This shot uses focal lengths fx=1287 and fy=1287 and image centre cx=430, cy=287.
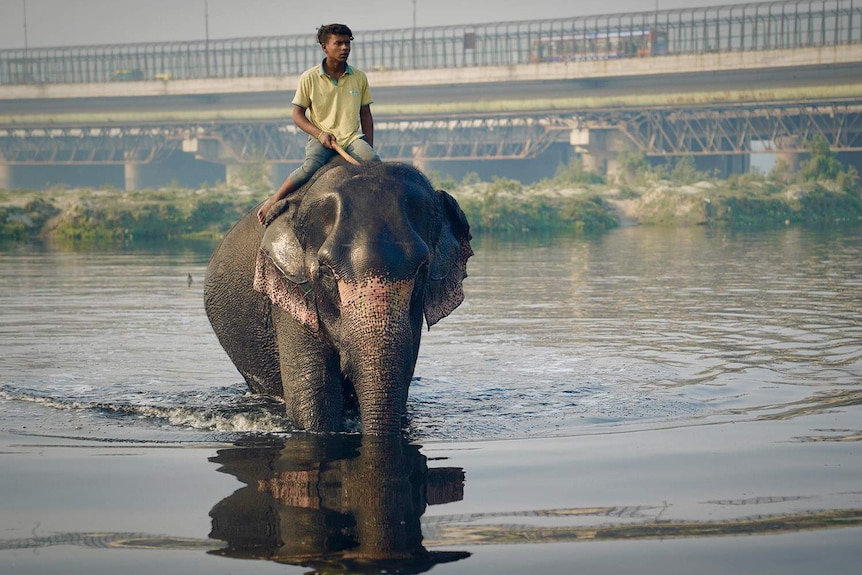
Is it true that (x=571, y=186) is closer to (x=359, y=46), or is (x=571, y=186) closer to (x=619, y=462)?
(x=359, y=46)

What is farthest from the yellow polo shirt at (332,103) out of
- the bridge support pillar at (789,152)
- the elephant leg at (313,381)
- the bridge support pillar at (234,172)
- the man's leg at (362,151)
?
the bridge support pillar at (234,172)

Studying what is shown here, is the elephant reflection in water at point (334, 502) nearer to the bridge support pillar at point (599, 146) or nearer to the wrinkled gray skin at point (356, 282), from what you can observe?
the wrinkled gray skin at point (356, 282)

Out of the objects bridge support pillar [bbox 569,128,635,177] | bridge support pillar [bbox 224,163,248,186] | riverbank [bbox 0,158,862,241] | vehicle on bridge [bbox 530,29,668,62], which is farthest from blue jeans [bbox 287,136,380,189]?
vehicle on bridge [bbox 530,29,668,62]

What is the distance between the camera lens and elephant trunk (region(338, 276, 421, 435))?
27.4 ft

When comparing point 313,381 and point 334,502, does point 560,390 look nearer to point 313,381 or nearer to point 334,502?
point 313,381

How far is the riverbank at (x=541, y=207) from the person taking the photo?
44.0 m

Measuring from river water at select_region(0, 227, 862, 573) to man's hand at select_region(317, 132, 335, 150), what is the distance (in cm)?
219

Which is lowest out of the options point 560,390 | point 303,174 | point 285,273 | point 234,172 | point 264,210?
point 560,390

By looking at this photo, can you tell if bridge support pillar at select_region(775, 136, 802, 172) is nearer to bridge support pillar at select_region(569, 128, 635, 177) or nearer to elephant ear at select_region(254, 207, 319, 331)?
bridge support pillar at select_region(569, 128, 635, 177)

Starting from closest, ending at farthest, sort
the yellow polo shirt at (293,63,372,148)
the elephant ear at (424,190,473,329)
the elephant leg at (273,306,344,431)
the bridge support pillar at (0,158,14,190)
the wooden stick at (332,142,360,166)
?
the elephant ear at (424,190,473,329)
the elephant leg at (273,306,344,431)
the wooden stick at (332,142,360,166)
the yellow polo shirt at (293,63,372,148)
the bridge support pillar at (0,158,14,190)

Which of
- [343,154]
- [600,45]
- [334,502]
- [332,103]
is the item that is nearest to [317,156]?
[343,154]

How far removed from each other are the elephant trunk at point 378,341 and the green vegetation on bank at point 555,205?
34564 mm

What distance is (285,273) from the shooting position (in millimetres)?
9281

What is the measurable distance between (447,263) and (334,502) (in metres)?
2.77
